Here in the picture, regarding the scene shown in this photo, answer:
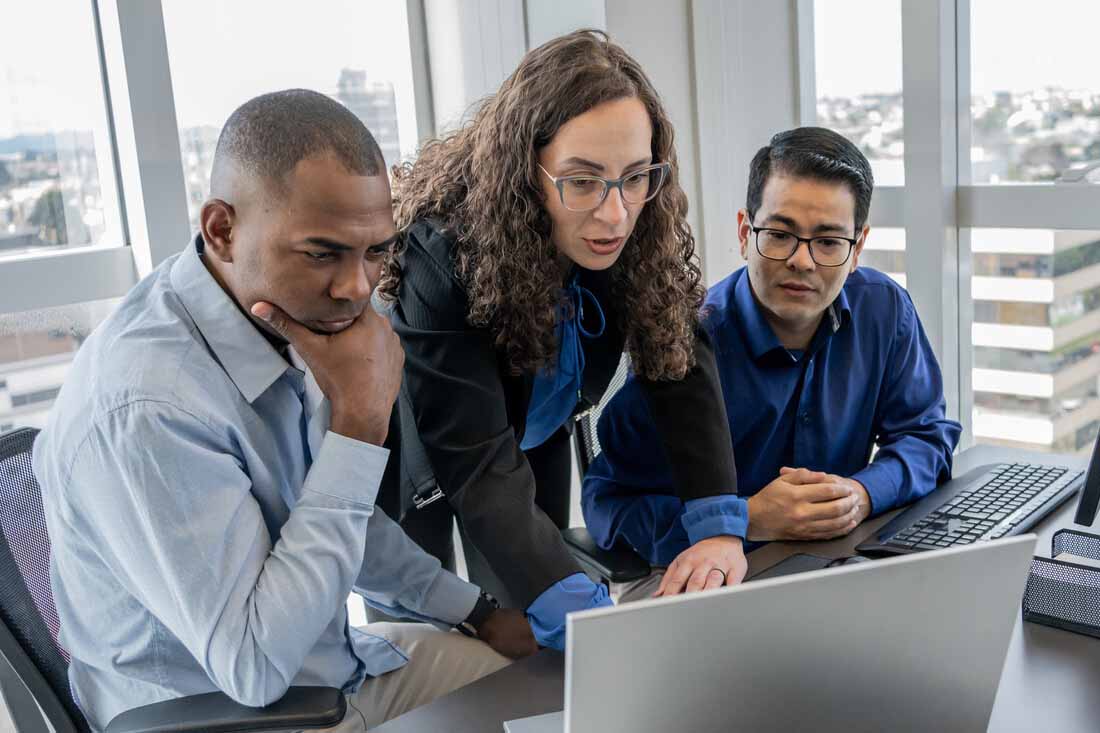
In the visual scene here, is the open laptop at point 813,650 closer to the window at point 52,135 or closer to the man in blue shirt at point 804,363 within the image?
the man in blue shirt at point 804,363

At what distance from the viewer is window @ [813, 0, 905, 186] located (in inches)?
117

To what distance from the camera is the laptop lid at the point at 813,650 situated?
2.28ft

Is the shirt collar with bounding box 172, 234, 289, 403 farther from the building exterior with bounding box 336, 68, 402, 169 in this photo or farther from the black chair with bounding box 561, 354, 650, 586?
the building exterior with bounding box 336, 68, 402, 169

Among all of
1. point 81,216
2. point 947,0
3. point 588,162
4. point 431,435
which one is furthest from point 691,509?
point 947,0

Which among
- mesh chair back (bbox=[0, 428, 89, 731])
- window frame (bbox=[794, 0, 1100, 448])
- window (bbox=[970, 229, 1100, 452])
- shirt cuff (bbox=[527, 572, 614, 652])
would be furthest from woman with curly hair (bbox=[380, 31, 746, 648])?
window (bbox=[970, 229, 1100, 452])

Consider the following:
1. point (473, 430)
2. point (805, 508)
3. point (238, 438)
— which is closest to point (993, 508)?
point (805, 508)

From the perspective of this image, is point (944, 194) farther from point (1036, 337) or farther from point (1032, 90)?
point (1036, 337)

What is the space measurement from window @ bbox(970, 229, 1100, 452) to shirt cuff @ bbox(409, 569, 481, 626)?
206 centimetres

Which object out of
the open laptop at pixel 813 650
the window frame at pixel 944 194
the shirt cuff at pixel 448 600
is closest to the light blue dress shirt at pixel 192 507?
the shirt cuff at pixel 448 600

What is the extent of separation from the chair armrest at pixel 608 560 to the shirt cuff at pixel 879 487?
36 cm

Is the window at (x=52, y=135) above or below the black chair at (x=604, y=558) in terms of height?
above

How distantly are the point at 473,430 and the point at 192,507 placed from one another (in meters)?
0.39

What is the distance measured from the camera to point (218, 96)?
2.38 meters

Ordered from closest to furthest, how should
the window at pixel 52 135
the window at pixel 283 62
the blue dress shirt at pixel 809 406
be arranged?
the blue dress shirt at pixel 809 406, the window at pixel 52 135, the window at pixel 283 62
